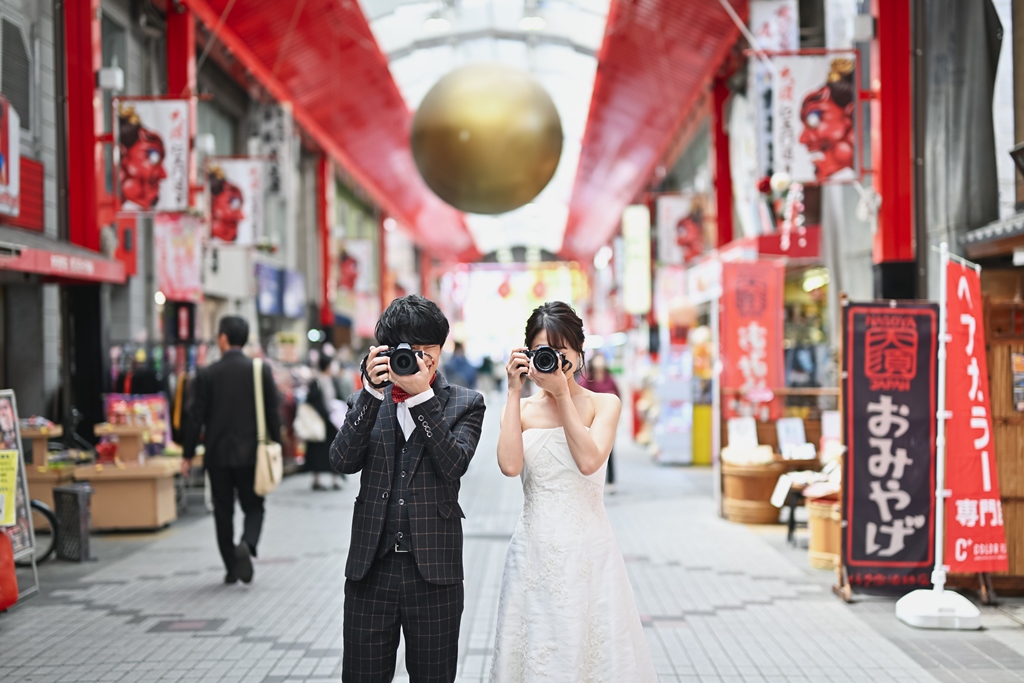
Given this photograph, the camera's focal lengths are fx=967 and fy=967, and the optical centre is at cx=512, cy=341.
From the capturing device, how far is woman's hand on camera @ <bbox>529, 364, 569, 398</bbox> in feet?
9.10

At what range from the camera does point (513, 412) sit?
283cm

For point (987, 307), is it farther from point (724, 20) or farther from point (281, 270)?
point (281, 270)

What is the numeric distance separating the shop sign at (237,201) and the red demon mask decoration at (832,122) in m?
7.30

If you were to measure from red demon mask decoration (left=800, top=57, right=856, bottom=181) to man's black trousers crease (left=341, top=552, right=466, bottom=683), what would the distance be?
262 inches

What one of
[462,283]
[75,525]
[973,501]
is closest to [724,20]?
[973,501]

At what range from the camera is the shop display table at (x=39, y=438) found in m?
7.74

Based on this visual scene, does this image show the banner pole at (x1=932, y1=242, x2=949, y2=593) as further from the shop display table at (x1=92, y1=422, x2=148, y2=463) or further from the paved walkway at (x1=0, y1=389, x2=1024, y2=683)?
the shop display table at (x1=92, y1=422, x2=148, y2=463)

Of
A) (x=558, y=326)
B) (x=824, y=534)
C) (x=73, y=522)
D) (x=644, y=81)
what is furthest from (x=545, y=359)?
(x=644, y=81)

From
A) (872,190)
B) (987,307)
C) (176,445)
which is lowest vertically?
(176,445)

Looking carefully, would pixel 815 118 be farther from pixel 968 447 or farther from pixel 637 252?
pixel 637 252

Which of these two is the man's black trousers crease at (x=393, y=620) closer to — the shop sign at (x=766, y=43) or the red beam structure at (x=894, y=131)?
the red beam structure at (x=894, y=131)

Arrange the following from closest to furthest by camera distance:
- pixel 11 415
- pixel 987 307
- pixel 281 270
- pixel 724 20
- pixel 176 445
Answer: pixel 987 307 → pixel 11 415 → pixel 176 445 → pixel 724 20 → pixel 281 270

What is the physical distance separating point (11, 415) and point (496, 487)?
596 cm

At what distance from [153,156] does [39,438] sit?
3.06 m
